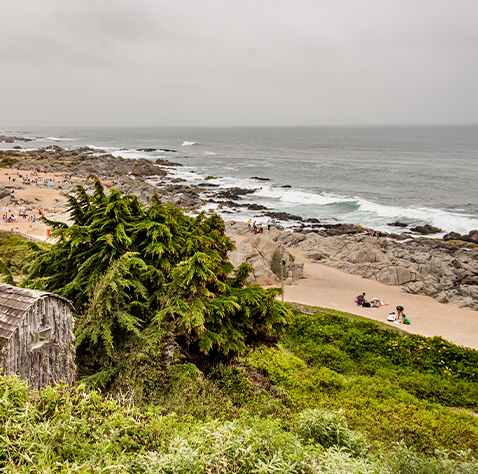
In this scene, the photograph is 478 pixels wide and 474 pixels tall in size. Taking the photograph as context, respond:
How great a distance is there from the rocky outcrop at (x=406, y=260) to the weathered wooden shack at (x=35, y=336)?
25086 millimetres

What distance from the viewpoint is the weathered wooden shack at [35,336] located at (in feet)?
18.2

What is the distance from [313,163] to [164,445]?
304 ft

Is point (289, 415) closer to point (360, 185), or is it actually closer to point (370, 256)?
point (370, 256)

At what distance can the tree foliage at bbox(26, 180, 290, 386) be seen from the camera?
7.86 metres

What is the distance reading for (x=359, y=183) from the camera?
218ft

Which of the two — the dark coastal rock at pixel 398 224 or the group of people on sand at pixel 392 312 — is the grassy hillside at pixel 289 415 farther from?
the dark coastal rock at pixel 398 224

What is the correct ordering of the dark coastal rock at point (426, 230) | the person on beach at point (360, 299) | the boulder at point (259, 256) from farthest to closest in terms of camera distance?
the dark coastal rock at point (426, 230), the boulder at point (259, 256), the person on beach at point (360, 299)

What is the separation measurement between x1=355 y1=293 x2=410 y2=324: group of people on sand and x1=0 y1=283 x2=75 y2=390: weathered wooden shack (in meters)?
18.5

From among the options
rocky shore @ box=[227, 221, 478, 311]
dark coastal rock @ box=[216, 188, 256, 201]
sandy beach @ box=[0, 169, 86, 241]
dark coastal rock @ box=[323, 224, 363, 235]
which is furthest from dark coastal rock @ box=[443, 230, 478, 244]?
sandy beach @ box=[0, 169, 86, 241]

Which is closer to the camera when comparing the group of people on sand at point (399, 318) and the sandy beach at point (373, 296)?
the sandy beach at point (373, 296)

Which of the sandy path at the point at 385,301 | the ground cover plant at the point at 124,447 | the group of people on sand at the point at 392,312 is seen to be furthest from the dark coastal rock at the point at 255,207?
the ground cover plant at the point at 124,447

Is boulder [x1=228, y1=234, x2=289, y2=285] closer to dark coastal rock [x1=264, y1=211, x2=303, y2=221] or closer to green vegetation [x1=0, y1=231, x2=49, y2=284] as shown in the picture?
green vegetation [x1=0, y1=231, x2=49, y2=284]

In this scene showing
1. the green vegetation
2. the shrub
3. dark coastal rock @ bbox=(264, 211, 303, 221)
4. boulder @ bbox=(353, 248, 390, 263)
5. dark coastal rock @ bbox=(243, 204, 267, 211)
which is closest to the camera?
the shrub

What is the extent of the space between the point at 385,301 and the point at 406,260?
8634 millimetres
